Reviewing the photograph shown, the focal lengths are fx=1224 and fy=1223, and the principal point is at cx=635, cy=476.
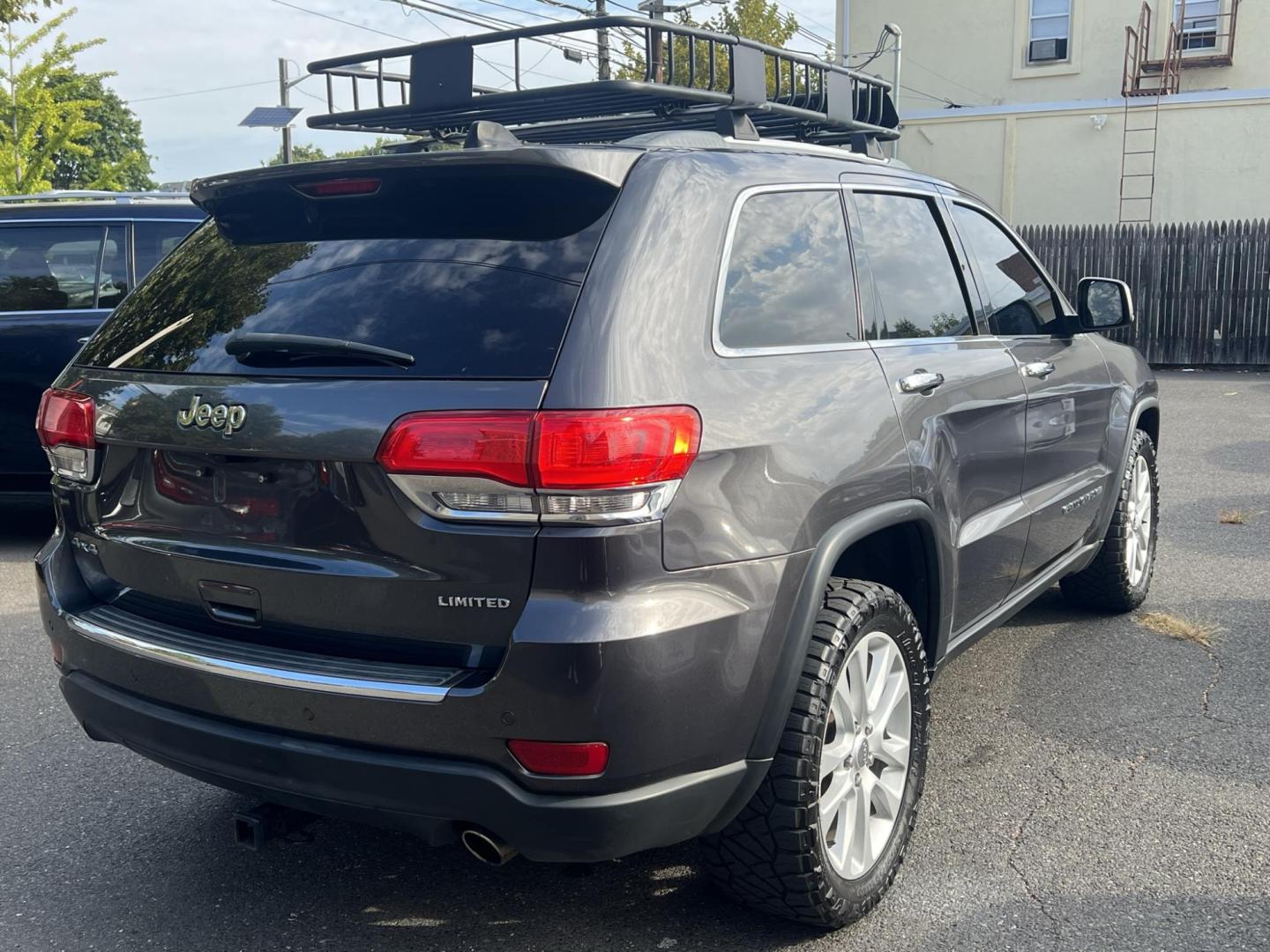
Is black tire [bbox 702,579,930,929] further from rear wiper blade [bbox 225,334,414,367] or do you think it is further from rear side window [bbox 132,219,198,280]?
rear side window [bbox 132,219,198,280]

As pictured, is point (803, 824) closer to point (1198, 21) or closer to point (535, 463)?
point (535, 463)

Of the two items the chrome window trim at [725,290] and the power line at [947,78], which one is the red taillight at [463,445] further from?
the power line at [947,78]

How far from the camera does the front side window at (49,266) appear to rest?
6.90m

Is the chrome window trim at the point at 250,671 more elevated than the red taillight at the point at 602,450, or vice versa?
the red taillight at the point at 602,450

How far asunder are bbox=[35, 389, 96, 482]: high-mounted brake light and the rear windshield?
0.13m

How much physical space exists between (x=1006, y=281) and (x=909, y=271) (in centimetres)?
87

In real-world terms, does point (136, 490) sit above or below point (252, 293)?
below

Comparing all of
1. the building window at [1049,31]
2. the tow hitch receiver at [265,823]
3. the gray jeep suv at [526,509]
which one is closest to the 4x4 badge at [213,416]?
the gray jeep suv at [526,509]

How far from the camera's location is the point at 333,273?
271 cm

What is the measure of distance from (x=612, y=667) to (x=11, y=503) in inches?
231

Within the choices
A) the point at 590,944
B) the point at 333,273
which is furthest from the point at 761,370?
the point at 590,944

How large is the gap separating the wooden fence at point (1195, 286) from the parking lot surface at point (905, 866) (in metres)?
13.9

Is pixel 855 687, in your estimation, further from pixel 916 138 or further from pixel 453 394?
pixel 916 138

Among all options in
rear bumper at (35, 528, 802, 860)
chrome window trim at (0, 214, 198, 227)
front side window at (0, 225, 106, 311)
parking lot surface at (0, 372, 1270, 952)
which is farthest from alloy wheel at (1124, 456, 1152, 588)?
front side window at (0, 225, 106, 311)
